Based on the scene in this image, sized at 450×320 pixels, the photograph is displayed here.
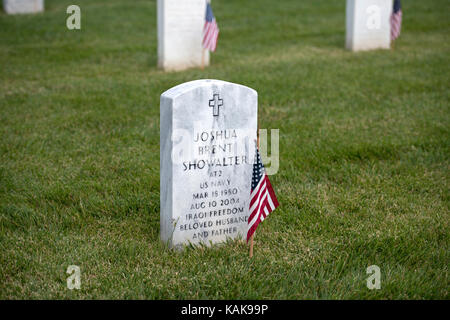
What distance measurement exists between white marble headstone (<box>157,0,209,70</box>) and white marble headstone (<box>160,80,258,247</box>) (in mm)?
5448

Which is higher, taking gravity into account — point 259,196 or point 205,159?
point 205,159

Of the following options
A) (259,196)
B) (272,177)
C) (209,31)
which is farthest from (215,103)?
(209,31)

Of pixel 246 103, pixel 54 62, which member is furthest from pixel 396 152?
pixel 54 62

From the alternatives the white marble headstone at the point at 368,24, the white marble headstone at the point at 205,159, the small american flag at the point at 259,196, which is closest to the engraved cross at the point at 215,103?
the white marble headstone at the point at 205,159

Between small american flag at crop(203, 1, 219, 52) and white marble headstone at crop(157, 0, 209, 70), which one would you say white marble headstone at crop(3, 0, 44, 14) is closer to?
white marble headstone at crop(157, 0, 209, 70)

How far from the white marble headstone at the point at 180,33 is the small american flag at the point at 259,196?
581cm

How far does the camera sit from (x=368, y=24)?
10703mm

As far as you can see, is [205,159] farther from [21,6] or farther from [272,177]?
[21,6]

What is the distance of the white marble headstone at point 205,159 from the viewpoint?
3754mm

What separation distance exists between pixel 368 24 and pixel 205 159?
311 inches

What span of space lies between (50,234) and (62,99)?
389cm

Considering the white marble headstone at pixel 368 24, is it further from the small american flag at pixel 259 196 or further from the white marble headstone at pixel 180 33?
the small american flag at pixel 259 196

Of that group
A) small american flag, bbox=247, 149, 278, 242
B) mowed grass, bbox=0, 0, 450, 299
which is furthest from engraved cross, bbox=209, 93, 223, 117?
mowed grass, bbox=0, 0, 450, 299

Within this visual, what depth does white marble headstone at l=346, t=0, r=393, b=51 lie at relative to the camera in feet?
34.4
